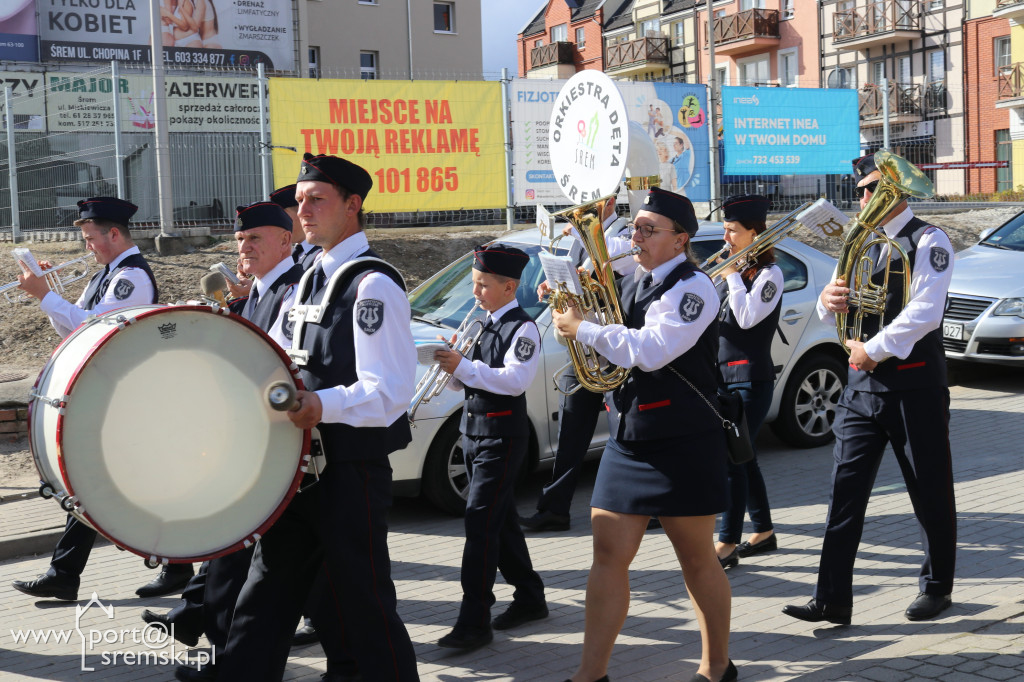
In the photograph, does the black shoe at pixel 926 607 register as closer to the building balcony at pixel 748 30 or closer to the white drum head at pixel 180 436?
the white drum head at pixel 180 436

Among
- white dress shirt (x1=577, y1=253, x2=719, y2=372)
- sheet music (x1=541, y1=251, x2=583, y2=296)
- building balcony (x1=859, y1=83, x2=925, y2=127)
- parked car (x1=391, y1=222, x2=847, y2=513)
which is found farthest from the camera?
building balcony (x1=859, y1=83, x2=925, y2=127)

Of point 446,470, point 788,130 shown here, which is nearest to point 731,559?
point 446,470

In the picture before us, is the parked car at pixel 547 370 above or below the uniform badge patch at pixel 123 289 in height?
below

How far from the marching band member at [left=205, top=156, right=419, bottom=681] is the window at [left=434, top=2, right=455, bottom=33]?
120ft

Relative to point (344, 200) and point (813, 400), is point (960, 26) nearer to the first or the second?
point (813, 400)

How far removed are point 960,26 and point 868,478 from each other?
140ft

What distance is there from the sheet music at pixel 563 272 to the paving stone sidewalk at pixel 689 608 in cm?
160

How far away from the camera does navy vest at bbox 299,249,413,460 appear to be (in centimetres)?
353

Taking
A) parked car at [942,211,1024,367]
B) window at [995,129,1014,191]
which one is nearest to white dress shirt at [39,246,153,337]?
parked car at [942,211,1024,367]

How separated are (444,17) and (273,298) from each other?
121ft

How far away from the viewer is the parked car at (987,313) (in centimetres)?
1062

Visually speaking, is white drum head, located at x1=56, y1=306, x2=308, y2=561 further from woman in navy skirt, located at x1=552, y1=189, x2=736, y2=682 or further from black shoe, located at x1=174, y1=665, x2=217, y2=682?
black shoe, located at x1=174, y1=665, x2=217, y2=682

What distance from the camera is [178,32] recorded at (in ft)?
102

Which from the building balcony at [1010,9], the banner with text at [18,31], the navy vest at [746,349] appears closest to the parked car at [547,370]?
the navy vest at [746,349]
